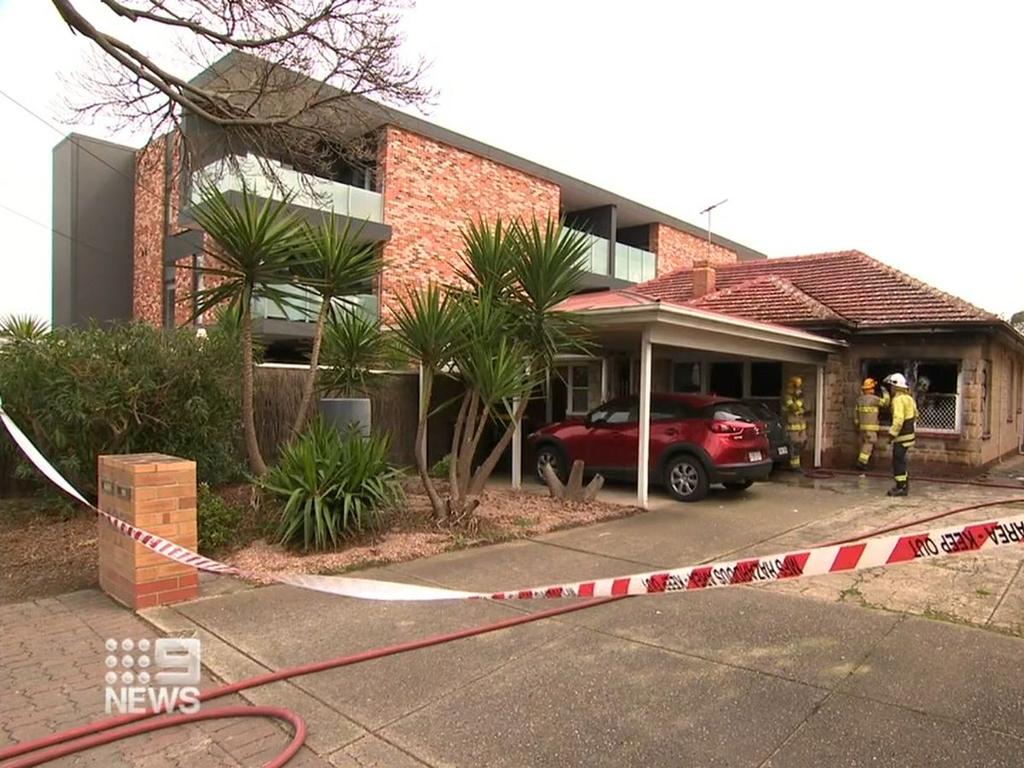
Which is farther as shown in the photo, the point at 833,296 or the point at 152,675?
the point at 833,296

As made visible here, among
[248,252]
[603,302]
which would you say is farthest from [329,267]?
[603,302]

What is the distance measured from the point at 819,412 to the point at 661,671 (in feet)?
35.9

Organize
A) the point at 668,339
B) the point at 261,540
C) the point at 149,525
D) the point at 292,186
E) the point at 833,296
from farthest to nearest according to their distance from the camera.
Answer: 1. the point at 292,186
2. the point at 833,296
3. the point at 668,339
4. the point at 261,540
5. the point at 149,525

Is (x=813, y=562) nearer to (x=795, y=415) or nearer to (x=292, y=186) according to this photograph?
(x=795, y=415)

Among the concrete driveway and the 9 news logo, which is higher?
the concrete driveway

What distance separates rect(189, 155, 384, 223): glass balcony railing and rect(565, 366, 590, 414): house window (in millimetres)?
5429

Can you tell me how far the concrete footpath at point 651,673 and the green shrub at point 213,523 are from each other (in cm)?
109

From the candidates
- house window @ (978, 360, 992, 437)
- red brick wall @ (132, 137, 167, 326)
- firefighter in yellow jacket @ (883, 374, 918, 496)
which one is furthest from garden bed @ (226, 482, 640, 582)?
red brick wall @ (132, 137, 167, 326)

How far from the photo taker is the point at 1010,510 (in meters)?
9.11

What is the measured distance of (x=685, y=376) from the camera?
49.8 ft

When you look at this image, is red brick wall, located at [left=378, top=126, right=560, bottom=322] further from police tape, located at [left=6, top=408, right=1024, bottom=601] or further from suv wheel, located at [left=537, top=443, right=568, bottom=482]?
police tape, located at [left=6, top=408, right=1024, bottom=601]

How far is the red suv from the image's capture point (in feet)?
32.1

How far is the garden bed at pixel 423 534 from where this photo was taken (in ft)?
20.9

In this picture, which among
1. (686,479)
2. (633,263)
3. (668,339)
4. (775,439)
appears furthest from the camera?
(633,263)
